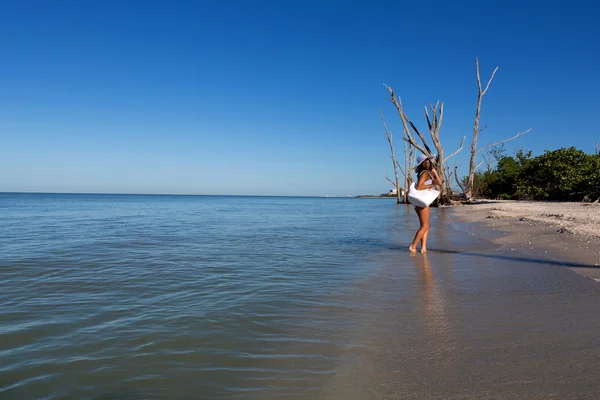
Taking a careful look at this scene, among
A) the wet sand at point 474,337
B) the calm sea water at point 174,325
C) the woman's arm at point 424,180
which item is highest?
the woman's arm at point 424,180

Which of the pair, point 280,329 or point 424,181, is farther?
point 424,181

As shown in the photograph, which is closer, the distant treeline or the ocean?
the ocean

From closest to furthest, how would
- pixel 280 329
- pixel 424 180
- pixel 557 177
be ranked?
pixel 280 329, pixel 424 180, pixel 557 177

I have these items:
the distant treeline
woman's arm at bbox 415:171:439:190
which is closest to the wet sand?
woman's arm at bbox 415:171:439:190

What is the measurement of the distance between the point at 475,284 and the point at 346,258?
2851 mm

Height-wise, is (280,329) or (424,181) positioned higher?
(424,181)

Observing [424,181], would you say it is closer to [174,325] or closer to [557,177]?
[174,325]

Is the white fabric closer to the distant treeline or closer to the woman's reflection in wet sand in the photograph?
the woman's reflection in wet sand

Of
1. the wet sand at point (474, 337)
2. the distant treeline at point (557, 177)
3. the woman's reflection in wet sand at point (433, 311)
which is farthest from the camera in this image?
the distant treeline at point (557, 177)

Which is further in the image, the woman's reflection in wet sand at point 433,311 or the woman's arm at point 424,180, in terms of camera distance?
the woman's arm at point 424,180

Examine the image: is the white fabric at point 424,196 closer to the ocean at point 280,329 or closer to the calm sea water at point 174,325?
the ocean at point 280,329

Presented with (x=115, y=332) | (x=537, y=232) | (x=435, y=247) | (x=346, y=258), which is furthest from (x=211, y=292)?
(x=537, y=232)

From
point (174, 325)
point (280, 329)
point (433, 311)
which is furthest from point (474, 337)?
point (174, 325)

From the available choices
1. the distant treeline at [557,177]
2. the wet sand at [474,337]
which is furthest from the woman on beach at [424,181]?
the distant treeline at [557,177]
